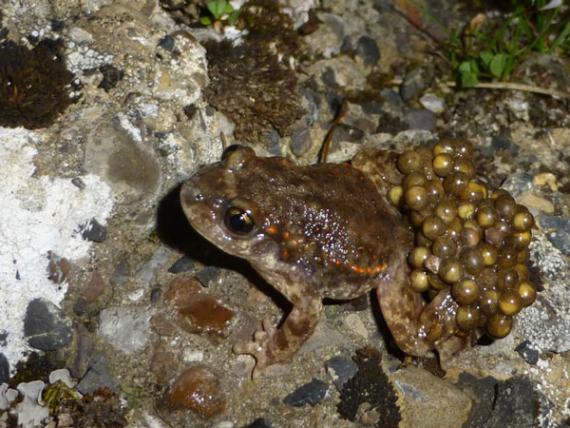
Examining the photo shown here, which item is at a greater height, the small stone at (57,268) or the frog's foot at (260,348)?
the small stone at (57,268)

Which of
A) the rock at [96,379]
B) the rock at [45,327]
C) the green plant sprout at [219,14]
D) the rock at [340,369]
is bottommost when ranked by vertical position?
the rock at [340,369]

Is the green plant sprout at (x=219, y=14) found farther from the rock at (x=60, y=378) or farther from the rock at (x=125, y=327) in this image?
the rock at (x=60, y=378)

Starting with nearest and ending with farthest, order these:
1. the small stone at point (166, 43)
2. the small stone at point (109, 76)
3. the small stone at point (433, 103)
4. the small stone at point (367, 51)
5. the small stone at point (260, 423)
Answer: the small stone at point (260, 423) < the small stone at point (109, 76) < the small stone at point (166, 43) < the small stone at point (433, 103) < the small stone at point (367, 51)

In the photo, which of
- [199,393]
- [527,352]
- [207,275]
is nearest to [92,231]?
[207,275]

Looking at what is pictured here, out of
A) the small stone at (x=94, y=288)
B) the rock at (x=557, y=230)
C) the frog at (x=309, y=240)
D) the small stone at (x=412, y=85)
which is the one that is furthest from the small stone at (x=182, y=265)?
the rock at (x=557, y=230)

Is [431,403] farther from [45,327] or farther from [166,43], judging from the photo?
[166,43]

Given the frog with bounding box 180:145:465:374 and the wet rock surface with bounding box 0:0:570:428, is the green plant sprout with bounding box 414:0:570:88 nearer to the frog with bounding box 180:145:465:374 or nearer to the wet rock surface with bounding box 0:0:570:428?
the wet rock surface with bounding box 0:0:570:428
